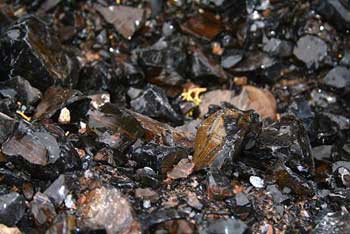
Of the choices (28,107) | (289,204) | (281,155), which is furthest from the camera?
(28,107)

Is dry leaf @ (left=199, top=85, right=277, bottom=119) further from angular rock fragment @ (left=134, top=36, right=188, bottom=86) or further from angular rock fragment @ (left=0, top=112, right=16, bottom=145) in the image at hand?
angular rock fragment @ (left=0, top=112, right=16, bottom=145)

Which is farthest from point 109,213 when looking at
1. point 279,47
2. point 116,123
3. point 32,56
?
point 279,47

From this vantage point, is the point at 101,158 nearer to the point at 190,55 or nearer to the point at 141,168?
the point at 141,168

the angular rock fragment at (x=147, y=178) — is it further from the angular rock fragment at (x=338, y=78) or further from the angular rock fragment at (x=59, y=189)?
the angular rock fragment at (x=338, y=78)

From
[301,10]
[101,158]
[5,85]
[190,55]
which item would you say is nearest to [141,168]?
[101,158]

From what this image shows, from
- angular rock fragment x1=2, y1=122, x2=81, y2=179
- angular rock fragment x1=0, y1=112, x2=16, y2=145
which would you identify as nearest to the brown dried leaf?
angular rock fragment x1=2, y1=122, x2=81, y2=179

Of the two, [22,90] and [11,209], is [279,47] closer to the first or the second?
[22,90]
